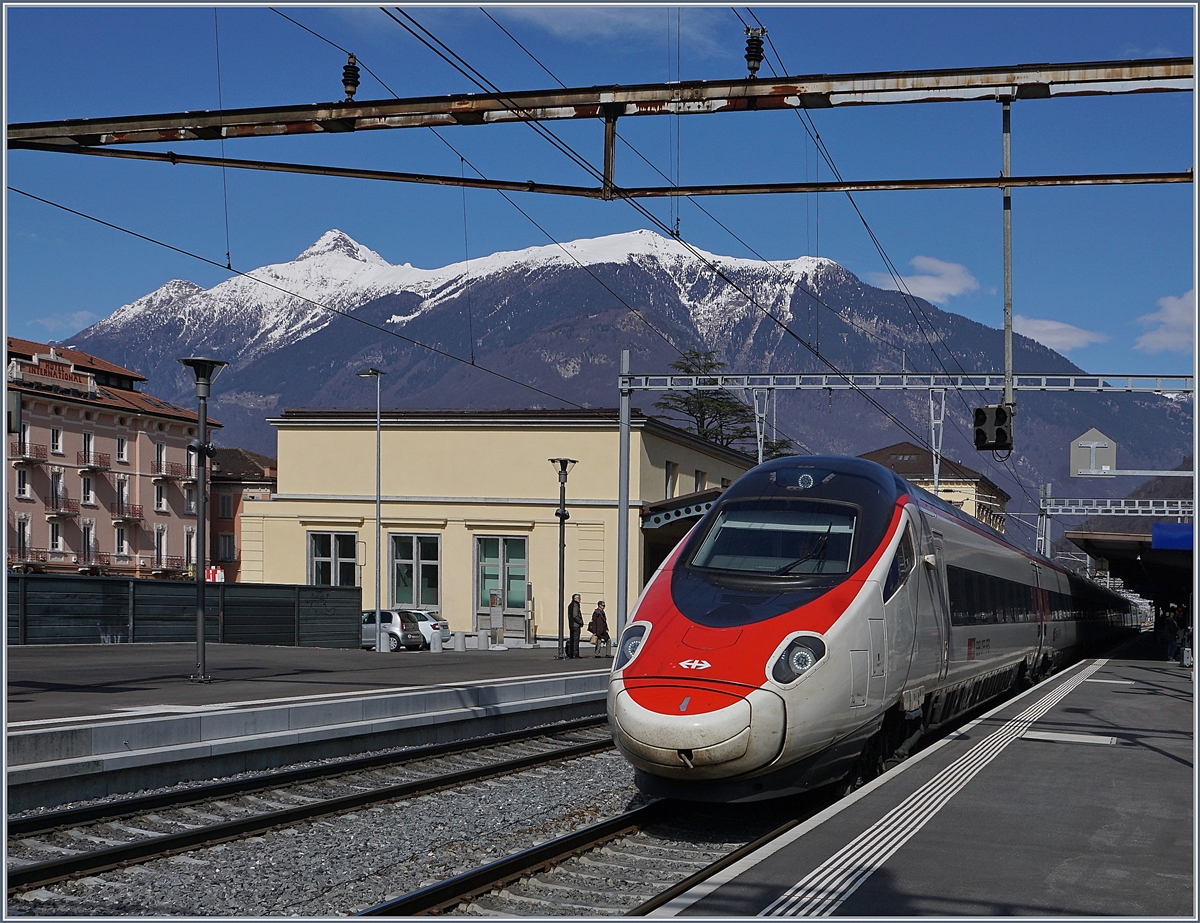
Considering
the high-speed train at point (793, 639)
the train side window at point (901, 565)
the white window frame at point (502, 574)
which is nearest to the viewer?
the high-speed train at point (793, 639)

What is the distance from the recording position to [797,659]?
9.79 m

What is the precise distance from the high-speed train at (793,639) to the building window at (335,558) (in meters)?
37.4

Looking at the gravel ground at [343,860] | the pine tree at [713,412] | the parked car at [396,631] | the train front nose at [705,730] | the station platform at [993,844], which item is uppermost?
the pine tree at [713,412]

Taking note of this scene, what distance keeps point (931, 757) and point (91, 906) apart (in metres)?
7.72

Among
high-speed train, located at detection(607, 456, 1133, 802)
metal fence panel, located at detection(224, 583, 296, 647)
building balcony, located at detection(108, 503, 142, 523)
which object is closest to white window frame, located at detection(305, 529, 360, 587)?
metal fence panel, located at detection(224, 583, 296, 647)

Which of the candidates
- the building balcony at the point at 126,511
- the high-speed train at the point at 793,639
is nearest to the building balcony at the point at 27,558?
the building balcony at the point at 126,511

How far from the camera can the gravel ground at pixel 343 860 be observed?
26.3ft

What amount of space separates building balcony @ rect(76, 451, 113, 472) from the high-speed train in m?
73.9

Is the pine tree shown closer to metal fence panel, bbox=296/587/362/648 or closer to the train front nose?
metal fence panel, bbox=296/587/362/648

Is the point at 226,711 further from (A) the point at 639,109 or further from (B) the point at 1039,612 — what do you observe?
(B) the point at 1039,612

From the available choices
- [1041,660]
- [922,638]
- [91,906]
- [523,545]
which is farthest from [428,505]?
[91,906]

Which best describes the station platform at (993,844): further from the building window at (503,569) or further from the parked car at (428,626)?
the building window at (503,569)

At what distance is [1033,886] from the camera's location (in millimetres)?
7578

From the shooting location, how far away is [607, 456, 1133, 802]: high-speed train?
31.0 ft
